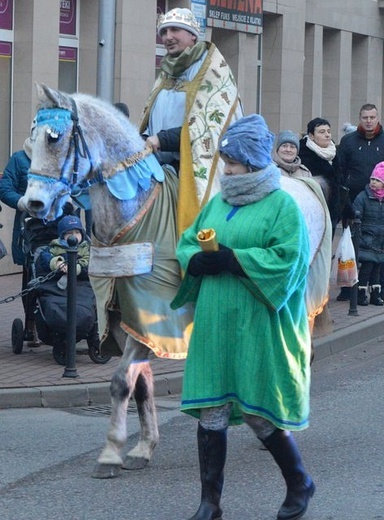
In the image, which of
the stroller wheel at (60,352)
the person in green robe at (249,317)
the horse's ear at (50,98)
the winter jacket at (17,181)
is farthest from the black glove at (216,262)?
the winter jacket at (17,181)

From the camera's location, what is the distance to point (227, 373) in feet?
20.3

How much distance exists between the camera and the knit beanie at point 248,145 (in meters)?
6.21

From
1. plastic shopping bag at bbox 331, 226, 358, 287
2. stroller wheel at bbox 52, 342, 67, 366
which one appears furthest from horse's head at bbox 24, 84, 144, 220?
plastic shopping bag at bbox 331, 226, 358, 287

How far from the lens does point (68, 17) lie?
17.9m

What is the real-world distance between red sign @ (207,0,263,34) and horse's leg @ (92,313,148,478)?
46.3ft

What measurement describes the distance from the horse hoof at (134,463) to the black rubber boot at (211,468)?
4.20 ft

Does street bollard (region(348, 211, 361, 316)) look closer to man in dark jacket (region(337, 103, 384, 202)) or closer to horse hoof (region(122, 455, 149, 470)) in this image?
man in dark jacket (region(337, 103, 384, 202))

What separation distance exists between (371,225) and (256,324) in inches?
340

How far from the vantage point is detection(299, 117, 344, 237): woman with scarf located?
9.91 metres

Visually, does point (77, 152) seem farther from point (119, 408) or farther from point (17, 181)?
point (17, 181)

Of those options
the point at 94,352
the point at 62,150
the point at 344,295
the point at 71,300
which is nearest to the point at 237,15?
the point at 344,295

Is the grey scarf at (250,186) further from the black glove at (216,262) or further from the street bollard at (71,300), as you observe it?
the street bollard at (71,300)

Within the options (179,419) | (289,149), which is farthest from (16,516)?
(289,149)

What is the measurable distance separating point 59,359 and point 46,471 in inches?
124
